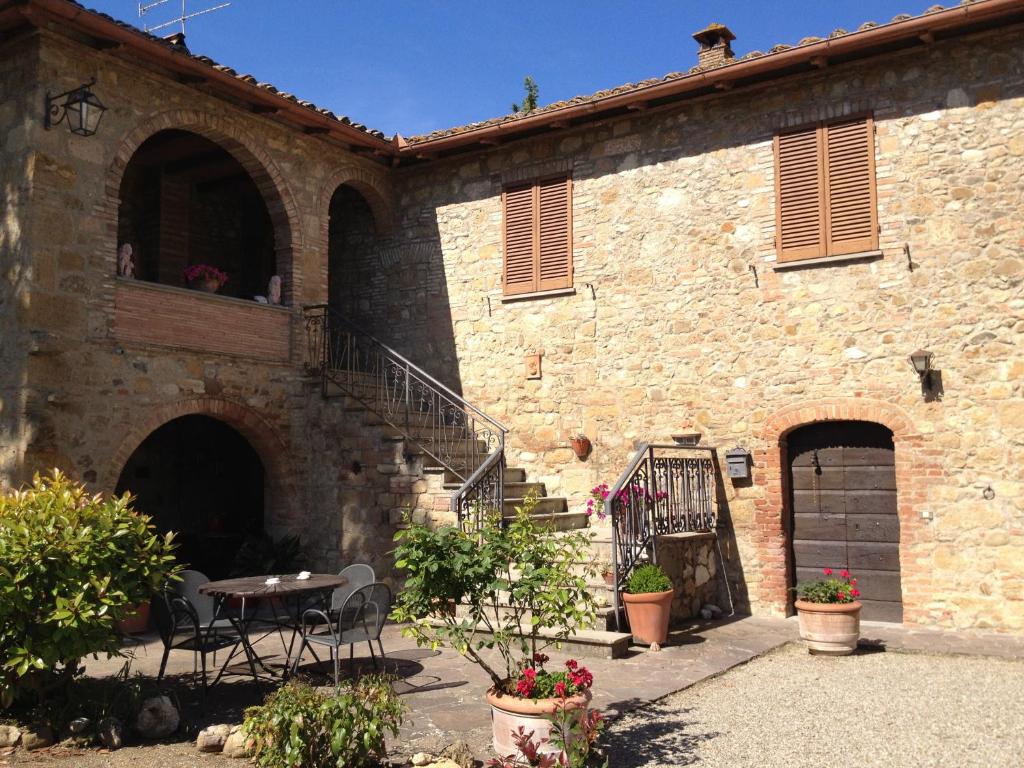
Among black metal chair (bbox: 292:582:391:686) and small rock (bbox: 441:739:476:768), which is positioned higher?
black metal chair (bbox: 292:582:391:686)

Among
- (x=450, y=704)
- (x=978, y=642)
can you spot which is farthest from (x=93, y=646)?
(x=978, y=642)

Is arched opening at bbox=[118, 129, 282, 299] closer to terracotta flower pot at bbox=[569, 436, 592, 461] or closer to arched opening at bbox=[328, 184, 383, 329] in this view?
arched opening at bbox=[328, 184, 383, 329]

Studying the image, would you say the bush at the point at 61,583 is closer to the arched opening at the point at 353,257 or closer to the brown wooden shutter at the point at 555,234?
the brown wooden shutter at the point at 555,234

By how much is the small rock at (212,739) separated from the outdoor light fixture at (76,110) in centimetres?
614

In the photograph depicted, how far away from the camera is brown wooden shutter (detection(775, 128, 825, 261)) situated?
9531 mm

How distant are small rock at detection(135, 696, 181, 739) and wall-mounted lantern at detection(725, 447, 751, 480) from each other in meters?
6.22

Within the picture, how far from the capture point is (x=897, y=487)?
29.4 feet

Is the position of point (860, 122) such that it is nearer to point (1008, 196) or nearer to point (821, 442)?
→ point (1008, 196)

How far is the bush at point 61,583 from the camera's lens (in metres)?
5.26

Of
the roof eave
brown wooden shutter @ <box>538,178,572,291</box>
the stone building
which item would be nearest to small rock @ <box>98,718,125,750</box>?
the stone building

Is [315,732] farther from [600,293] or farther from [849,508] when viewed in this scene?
[600,293]

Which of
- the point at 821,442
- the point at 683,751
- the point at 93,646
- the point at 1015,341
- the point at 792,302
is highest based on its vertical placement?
the point at 792,302

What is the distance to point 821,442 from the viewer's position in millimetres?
9594

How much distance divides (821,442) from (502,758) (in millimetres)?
Answer: 6114
